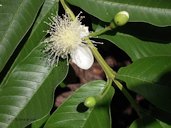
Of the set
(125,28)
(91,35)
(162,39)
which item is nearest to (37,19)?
(91,35)

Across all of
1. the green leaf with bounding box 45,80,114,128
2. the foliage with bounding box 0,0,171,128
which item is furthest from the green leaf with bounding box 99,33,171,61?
the green leaf with bounding box 45,80,114,128

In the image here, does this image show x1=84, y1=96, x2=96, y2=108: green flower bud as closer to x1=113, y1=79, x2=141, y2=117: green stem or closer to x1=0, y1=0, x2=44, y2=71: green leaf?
x1=113, y1=79, x2=141, y2=117: green stem

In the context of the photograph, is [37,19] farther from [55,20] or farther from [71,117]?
[71,117]

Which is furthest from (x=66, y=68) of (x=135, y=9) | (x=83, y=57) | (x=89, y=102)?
(x=135, y=9)

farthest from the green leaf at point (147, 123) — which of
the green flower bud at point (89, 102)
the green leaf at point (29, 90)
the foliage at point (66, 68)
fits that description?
the green leaf at point (29, 90)

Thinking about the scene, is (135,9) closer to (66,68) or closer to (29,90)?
(66,68)

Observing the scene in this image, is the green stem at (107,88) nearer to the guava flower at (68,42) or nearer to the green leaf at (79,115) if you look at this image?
the green leaf at (79,115)
